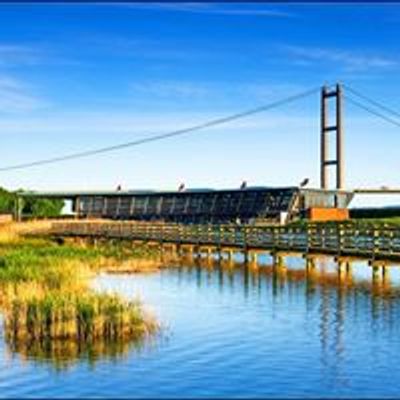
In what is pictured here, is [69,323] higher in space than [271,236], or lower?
lower

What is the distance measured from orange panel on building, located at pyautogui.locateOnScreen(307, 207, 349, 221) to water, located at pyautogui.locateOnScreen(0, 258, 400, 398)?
2873 inches

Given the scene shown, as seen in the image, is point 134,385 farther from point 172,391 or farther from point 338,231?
point 338,231

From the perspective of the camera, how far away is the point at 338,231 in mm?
47344

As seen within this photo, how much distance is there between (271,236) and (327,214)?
61617 mm

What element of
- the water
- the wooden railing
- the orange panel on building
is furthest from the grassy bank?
the orange panel on building

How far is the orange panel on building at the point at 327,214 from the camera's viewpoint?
112m

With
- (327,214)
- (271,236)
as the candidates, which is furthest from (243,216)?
(271,236)

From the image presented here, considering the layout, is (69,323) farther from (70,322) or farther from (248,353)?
(248,353)

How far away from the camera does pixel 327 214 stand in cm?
11512

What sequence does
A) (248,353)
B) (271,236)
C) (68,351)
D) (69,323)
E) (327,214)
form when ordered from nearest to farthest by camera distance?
(68,351), (248,353), (69,323), (271,236), (327,214)

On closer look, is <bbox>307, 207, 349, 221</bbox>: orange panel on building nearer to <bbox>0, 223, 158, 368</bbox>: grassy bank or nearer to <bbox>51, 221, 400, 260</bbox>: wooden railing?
<bbox>51, 221, 400, 260</bbox>: wooden railing

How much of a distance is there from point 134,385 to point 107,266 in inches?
1223

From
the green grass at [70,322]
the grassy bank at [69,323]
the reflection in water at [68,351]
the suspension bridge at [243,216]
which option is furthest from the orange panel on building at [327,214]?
the reflection in water at [68,351]

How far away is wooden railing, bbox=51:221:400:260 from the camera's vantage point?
4578cm
